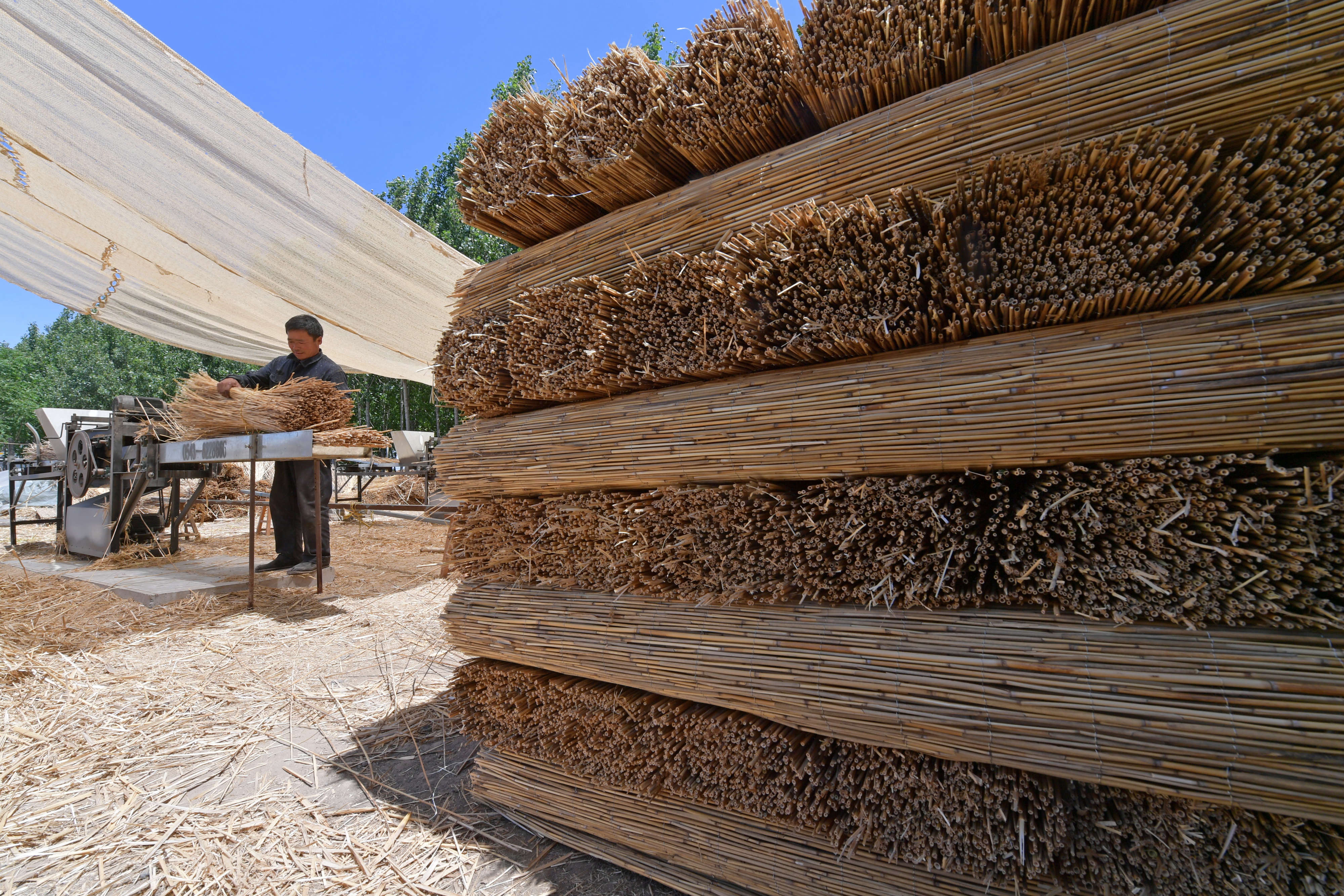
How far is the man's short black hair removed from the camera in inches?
196

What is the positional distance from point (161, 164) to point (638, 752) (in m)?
5.81

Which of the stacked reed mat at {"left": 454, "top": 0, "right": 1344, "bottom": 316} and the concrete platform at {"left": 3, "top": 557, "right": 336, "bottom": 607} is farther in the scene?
the concrete platform at {"left": 3, "top": 557, "right": 336, "bottom": 607}

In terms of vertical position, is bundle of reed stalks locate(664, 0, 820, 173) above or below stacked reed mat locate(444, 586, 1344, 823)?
above

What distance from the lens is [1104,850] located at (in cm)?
126

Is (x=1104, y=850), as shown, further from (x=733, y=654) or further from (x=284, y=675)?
(x=284, y=675)

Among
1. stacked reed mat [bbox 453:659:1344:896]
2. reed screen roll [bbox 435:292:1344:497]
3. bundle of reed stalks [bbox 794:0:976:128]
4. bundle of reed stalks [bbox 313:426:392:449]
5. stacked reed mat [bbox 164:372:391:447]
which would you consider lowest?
stacked reed mat [bbox 453:659:1344:896]

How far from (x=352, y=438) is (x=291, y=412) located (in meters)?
0.51

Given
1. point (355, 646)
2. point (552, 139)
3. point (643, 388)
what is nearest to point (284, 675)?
point (355, 646)

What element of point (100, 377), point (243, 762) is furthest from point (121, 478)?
point (100, 377)

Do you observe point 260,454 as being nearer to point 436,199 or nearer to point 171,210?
point 171,210

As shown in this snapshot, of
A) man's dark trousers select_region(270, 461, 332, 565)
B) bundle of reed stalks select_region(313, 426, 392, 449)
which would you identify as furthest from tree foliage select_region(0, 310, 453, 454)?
bundle of reed stalks select_region(313, 426, 392, 449)

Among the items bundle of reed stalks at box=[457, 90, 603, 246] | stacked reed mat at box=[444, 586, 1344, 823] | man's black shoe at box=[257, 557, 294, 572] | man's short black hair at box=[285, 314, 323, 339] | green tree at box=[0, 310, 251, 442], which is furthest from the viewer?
green tree at box=[0, 310, 251, 442]

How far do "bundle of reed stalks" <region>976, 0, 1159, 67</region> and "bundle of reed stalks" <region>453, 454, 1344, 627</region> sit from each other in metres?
1.01

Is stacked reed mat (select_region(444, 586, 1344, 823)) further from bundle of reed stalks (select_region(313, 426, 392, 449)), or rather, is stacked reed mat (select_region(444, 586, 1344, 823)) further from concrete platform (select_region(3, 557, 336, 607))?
concrete platform (select_region(3, 557, 336, 607))
